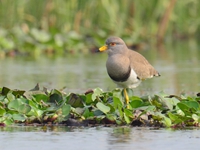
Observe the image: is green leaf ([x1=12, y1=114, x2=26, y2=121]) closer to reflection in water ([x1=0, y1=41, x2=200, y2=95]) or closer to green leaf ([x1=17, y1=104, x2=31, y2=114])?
green leaf ([x1=17, y1=104, x2=31, y2=114])

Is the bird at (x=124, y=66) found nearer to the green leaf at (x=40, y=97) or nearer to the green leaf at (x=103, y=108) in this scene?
the green leaf at (x=103, y=108)

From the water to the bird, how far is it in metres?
0.82

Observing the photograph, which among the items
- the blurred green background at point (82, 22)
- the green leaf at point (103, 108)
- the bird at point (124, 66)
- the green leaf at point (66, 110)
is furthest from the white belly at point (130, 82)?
the blurred green background at point (82, 22)

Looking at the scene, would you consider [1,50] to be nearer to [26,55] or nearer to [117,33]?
[26,55]

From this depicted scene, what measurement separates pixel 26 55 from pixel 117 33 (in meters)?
4.33

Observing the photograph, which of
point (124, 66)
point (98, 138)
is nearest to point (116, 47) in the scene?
point (124, 66)

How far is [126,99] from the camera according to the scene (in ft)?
29.6

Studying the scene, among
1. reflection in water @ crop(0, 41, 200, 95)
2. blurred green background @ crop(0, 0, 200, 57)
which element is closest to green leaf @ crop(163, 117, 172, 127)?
reflection in water @ crop(0, 41, 200, 95)

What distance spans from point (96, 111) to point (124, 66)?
0.76m

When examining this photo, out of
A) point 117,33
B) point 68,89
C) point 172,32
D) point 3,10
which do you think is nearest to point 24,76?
point 68,89

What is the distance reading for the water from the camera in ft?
23.2

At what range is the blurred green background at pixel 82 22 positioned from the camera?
67.4 ft

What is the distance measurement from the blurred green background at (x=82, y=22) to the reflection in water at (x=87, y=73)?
950 millimetres

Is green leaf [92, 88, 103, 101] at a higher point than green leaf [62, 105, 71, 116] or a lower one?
higher
